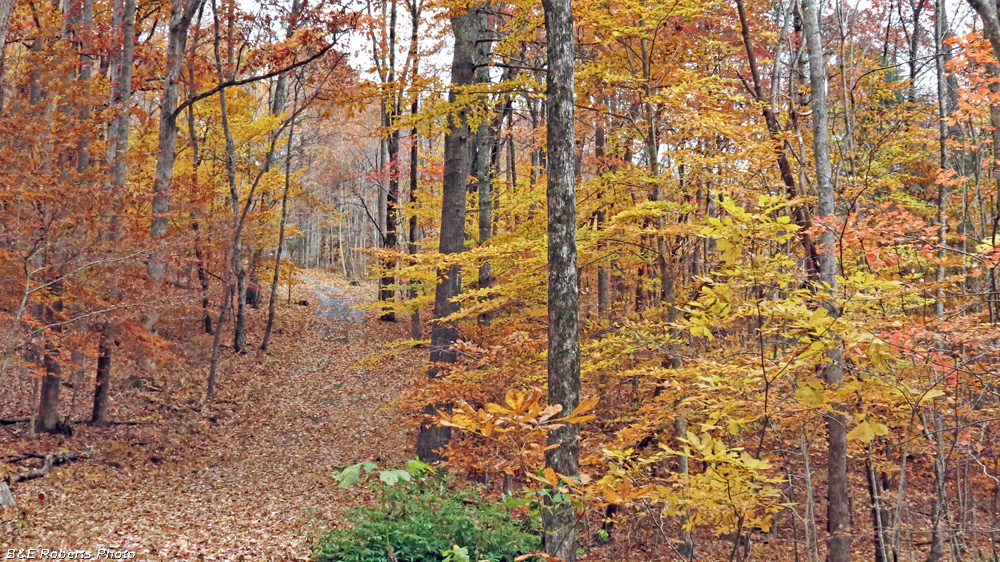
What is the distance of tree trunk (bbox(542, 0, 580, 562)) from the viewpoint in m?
5.01

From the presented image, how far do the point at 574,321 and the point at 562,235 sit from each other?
2.39 ft

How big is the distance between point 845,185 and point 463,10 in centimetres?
561

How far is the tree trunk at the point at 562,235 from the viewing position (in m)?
5.01

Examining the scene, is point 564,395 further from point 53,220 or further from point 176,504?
point 53,220

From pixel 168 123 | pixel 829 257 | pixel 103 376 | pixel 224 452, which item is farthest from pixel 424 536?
pixel 168 123

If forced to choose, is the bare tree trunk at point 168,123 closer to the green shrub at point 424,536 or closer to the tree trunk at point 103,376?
the tree trunk at point 103,376

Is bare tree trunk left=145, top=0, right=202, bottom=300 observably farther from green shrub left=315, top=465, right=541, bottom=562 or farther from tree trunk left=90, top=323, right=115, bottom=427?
green shrub left=315, top=465, right=541, bottom=562

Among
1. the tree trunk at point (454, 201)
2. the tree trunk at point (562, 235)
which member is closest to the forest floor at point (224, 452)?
the tree trunk at point (454, 201)

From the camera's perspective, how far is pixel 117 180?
10664 mm

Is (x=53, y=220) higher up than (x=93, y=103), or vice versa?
(x=93, y=103)

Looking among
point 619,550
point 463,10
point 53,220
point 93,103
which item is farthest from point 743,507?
point 93,103

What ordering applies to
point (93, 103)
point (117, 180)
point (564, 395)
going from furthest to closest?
point (117, 180), point (93, 103), point (564, 395)

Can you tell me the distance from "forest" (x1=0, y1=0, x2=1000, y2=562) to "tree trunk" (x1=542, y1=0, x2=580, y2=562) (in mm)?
27

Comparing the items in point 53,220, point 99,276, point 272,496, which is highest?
point 53,220
